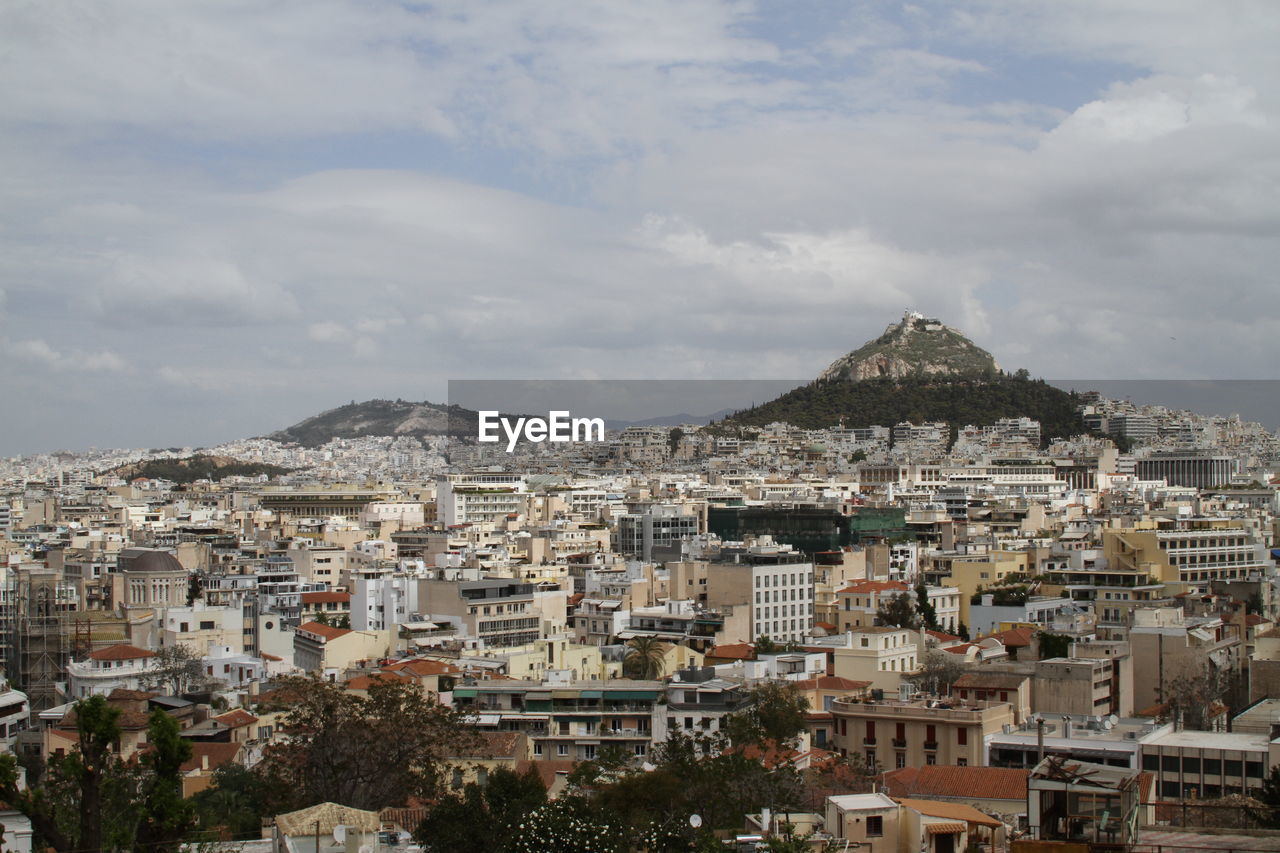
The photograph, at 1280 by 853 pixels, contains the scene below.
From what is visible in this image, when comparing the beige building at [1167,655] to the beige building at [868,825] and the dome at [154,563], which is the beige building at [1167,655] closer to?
the beige building at [868,825]

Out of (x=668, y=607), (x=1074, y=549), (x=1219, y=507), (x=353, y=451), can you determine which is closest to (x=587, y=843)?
(x=668, y=607)

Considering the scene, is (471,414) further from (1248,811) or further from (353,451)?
(1248,811)

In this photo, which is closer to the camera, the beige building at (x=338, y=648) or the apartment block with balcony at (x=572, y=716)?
the apartment block with balcony at (x=572, y=716)

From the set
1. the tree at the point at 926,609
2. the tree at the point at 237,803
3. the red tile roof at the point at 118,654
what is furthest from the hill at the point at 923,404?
the tree at the point at 237,803

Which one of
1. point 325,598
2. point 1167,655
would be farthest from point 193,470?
point 1167,655

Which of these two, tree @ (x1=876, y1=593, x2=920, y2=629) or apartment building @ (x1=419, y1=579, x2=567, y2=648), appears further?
apartment building @ (x1=419, y1=579, x2=567, y2=648)

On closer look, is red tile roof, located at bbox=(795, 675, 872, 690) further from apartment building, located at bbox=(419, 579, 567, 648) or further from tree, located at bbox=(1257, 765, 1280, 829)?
apartment building, located at bbox=(419, 579, 567, 648)

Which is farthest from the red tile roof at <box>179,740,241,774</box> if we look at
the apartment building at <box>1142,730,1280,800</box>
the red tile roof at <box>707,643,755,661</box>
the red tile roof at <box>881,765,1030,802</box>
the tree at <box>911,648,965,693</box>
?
the apartment building at <box>1142,730,1280,800</box>
